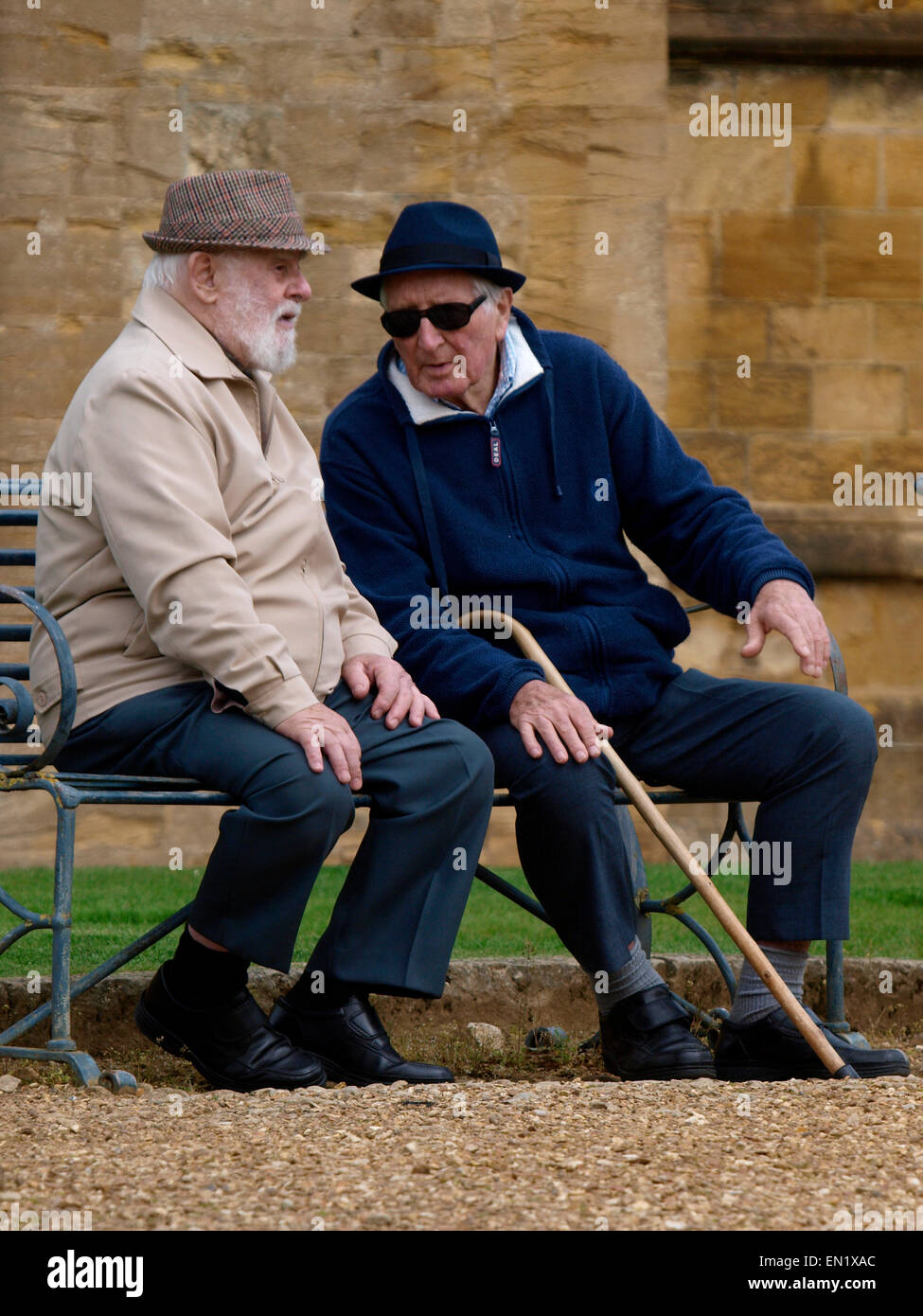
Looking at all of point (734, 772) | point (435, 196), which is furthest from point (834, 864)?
point (435, 196)

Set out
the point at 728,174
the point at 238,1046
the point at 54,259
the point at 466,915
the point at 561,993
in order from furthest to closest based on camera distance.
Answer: the point at 728,174 < the point at 54,259 < the point at 466,915 < the point at 561,993 < the point at 238,1046

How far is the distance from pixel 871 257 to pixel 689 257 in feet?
2.69

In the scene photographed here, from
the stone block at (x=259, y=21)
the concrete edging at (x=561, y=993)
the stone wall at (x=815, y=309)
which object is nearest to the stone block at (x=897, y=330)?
the stone wall at (x=815, y=309)

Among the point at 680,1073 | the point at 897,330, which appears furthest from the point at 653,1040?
the point at 897,330

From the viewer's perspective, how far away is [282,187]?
3572 millimetres

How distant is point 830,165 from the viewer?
775 centimetres

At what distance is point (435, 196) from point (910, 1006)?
13.2ft

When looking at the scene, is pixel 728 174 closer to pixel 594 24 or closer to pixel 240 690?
pixel 594 24

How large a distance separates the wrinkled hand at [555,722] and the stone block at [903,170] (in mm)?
5080

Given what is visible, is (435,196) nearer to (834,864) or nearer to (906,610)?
(906,610)

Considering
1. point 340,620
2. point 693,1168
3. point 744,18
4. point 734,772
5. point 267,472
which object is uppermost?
point 744,18

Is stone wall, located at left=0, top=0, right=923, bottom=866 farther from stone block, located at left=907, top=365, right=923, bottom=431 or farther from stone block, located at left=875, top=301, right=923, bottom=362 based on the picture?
stone block, located at left=875, top=301, right=923, bottom=362

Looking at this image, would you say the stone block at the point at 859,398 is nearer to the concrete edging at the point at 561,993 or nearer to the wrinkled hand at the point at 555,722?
the concrete edging at the point at 561,993

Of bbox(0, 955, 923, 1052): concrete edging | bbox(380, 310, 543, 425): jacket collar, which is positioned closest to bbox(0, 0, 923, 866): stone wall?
bbox(0, 955, 923, 1052): concrete edging
